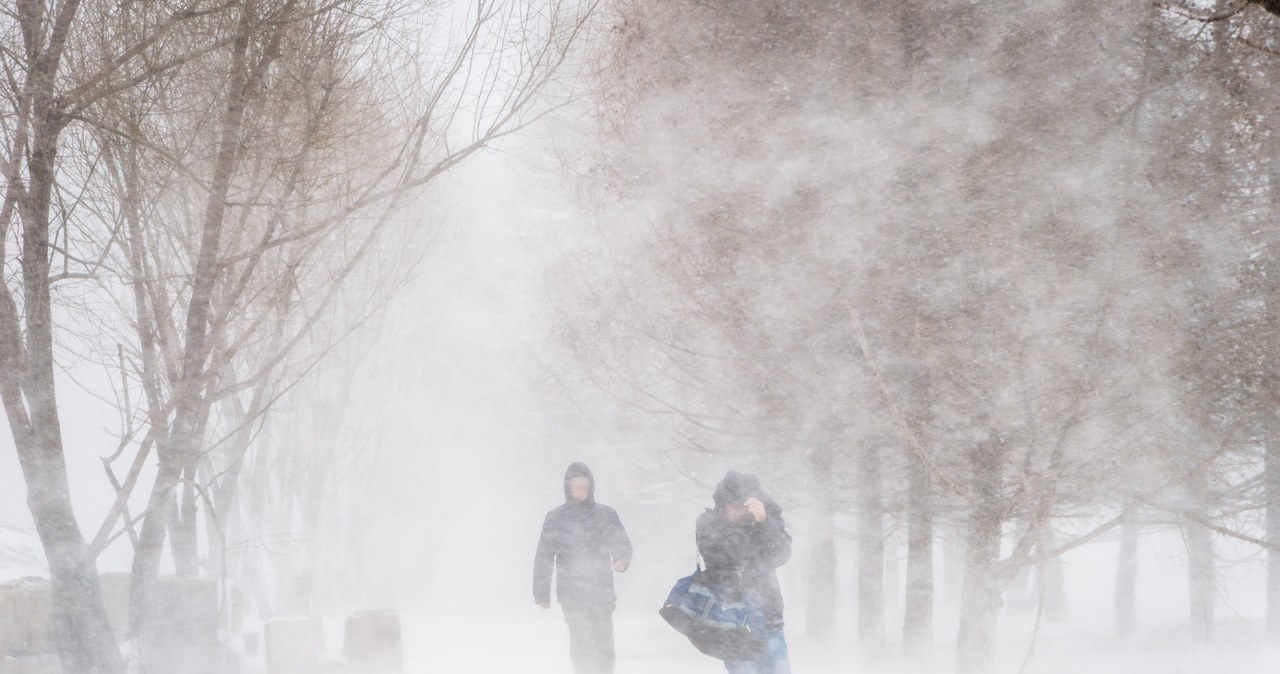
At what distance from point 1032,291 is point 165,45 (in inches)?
233

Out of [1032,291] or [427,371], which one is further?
[427,371]

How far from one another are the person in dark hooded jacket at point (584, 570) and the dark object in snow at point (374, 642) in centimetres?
297

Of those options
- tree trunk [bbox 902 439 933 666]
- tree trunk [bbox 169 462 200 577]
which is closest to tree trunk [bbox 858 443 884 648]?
tree trunk [bbox 902 439 933 666]

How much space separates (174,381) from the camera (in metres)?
6.12

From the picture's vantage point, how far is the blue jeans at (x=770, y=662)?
518 cm

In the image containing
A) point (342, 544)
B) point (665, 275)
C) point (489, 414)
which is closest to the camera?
point (665, 275)

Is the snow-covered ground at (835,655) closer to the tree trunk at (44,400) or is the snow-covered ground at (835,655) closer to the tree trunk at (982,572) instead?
the tree trunk at (982,572)

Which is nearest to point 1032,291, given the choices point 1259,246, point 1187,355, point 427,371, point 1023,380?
point 1023,380

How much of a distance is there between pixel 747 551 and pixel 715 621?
44 cm

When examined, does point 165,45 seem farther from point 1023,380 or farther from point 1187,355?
point 1187,355

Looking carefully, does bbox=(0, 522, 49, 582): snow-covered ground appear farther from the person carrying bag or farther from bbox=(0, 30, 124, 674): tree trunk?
the person carrying bag

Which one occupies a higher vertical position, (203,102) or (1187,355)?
(203,102)

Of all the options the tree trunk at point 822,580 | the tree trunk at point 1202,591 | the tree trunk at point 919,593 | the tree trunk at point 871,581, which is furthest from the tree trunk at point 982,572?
the tree trunk at point 1202,591

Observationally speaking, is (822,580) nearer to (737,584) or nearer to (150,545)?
(737,584)
